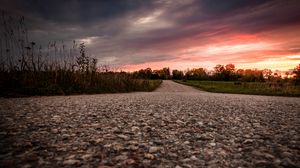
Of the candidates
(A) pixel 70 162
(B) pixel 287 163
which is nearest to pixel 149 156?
(A) pixel 70 162

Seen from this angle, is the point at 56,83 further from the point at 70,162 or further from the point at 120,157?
the point at 120,157

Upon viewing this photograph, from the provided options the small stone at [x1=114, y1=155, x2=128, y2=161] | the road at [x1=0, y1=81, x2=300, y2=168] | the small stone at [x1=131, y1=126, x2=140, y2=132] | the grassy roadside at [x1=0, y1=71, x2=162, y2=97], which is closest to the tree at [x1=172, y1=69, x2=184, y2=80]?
the grassy roadside at [x1=0, y1=71, x2=162, y2=97]

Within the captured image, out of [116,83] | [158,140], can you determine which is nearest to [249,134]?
[158,140]

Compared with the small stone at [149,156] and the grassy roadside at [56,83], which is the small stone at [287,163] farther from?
the grassy roadside at [56,83]

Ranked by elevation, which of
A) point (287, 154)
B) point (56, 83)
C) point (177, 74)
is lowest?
point (287, 154)

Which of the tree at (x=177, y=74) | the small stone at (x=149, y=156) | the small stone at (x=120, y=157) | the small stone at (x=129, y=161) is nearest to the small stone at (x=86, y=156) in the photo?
the small stone at (x=120, y=157)

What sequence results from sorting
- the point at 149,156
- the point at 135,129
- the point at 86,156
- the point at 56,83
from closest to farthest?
the point at 86,156 → the point at 149,156 → the point at 135,129 → the point at 56,83

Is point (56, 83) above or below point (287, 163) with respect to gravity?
above

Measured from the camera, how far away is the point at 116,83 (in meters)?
18.9

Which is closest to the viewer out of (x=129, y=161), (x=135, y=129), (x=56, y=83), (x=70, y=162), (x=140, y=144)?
(x=70, y=162)

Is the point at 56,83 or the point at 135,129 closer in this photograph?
the point at 135,129

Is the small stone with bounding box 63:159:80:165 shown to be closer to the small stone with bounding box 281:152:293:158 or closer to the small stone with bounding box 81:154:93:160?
the small stone with bounding box 81:154:93:160

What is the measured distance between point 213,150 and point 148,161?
4.03ft

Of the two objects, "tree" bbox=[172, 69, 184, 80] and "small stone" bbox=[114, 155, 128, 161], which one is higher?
"tree" bbox=[172, 69, 184, 80]
